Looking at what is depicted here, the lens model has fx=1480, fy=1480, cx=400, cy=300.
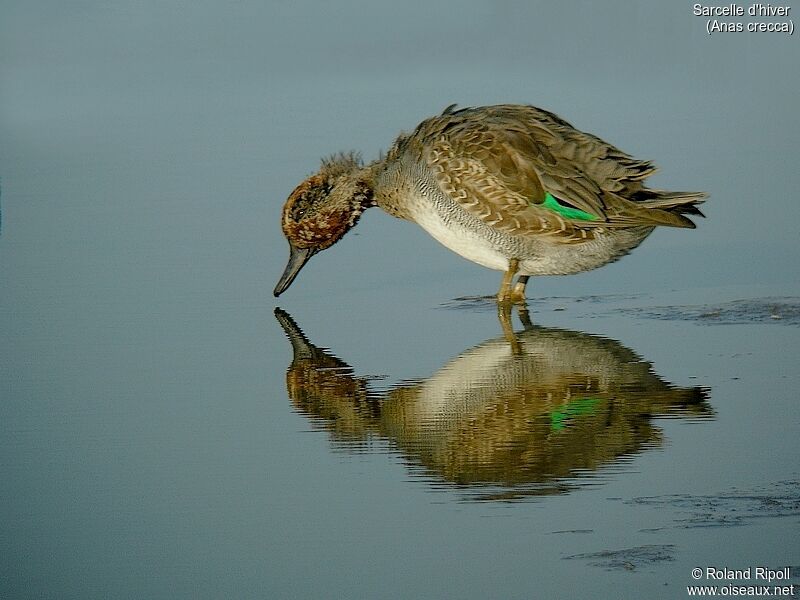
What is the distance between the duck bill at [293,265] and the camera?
1135 centimetres

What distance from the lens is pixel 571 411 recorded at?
7.78 m

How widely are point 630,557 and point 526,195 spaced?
16.9 feet

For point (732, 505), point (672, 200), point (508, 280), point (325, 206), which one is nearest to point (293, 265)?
point (325, 206)

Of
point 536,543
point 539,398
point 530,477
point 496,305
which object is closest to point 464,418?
point 539,398

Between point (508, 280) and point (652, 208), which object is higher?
point (652, 208)

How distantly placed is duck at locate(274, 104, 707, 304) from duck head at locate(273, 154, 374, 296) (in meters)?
0.53

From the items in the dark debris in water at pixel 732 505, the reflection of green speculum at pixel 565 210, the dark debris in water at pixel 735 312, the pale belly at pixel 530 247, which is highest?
the reflection of green speculum at pixel 565 210

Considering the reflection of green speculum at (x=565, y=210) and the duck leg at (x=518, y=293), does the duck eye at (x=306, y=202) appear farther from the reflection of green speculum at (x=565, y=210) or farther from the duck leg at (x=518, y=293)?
the reflection of green speculum at (x=565, y=210)

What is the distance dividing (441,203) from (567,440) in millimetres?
3860

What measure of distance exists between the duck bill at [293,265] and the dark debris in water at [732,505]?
5.42 meters

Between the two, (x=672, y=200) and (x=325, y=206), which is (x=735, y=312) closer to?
(x=672, y=200)

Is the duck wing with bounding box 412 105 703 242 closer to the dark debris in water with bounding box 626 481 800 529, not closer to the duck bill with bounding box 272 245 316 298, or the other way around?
the duck bill with bounding box 272 245 316 298

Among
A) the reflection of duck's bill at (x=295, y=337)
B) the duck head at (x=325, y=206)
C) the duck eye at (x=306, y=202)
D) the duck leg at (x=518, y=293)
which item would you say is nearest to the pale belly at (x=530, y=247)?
the duck leg at (x=518, y=293)

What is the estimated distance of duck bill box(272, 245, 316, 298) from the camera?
11.4 meters
